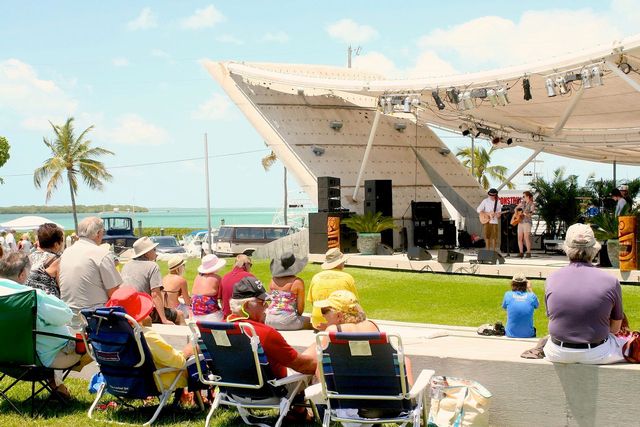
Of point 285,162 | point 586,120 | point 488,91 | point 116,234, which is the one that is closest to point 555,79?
point 488,91

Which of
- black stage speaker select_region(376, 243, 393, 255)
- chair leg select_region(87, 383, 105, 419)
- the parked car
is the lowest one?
the parked car

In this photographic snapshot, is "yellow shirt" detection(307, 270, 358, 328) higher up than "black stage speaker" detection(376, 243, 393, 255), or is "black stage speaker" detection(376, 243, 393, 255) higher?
"yellow shirt" detection(307, 270, 358, 328)

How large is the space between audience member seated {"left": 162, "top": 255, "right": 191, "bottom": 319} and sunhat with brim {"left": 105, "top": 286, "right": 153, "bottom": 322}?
250cm

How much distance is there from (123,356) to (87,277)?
1105mm

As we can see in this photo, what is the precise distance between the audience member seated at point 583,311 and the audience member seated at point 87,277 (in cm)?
339

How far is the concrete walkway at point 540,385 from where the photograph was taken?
4930 millimetres

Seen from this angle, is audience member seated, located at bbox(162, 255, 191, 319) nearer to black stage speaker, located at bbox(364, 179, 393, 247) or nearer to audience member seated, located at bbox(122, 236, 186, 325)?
audience member seated, located at bbox(122, 236, 186, 325)

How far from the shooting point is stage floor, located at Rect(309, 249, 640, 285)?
15.3 m

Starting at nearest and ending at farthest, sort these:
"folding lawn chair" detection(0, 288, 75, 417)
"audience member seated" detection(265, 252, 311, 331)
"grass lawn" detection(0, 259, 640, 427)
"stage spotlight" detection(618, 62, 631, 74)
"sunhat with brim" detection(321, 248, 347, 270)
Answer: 1. "folding lawn chair" detection(0, 288, 75, 417)
2. "audience member seated" detection(265, 252, 311, 331)
3. "sunhat with brim" detection(321, 248, 347, 270)
4. "grass lawn" detection(0, 259, 640, 427)
5. "stage spotlight" detection(618, 62, 631, 74)

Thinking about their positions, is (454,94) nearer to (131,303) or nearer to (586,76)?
(586,76)

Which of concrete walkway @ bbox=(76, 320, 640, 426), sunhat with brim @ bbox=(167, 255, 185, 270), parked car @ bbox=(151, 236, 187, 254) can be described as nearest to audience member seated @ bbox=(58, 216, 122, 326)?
sunhat with brim @ bbox=(167, 255, 185, 270)

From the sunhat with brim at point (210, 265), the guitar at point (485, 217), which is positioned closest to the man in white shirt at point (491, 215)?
the guitar at point (485, 217)

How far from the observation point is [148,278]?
7.71 metres

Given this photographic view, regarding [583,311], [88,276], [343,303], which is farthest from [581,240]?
[88,276]
